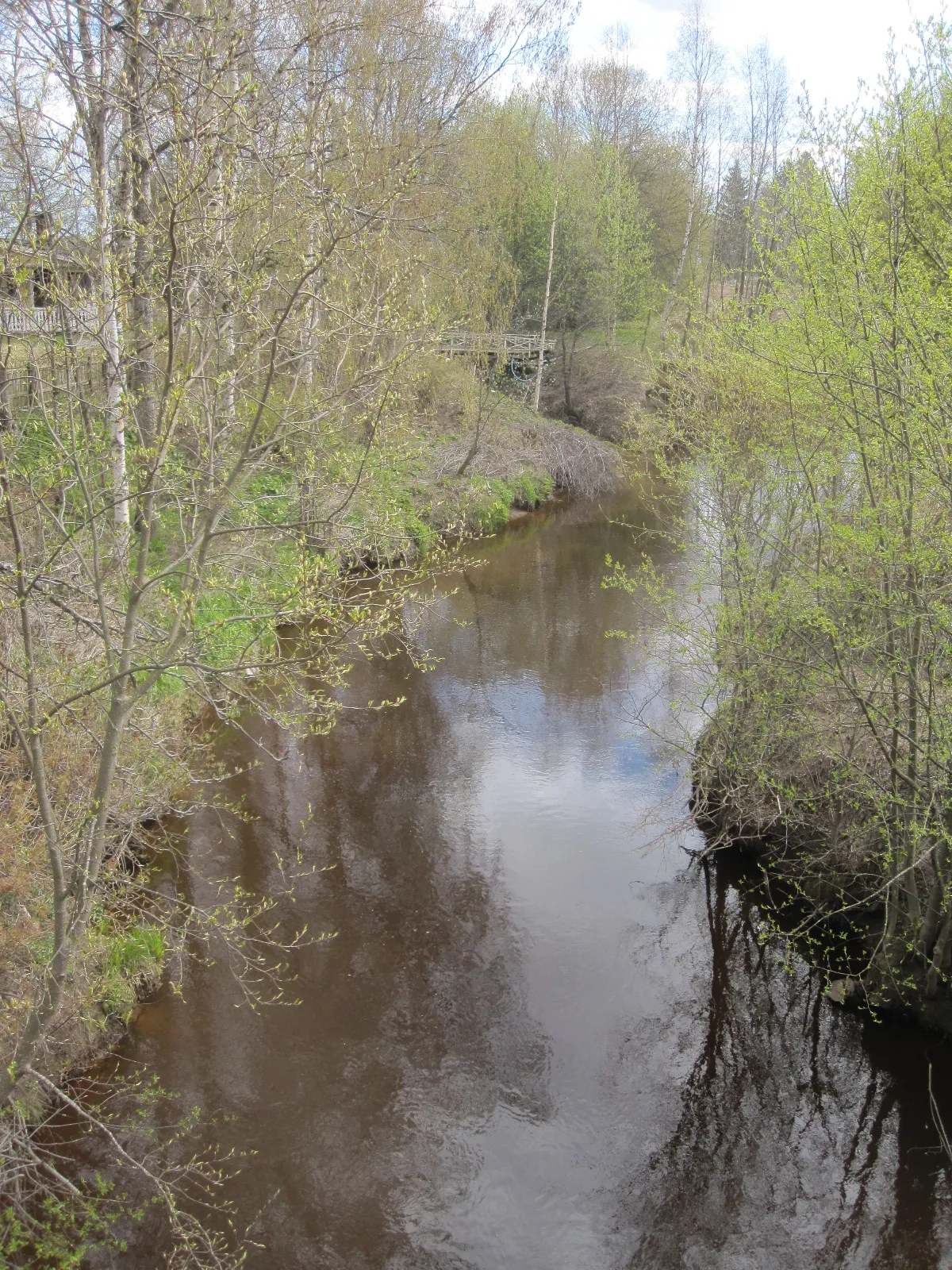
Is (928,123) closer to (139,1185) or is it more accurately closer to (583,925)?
(583,925)

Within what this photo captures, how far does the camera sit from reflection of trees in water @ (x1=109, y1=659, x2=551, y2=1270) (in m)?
6.26

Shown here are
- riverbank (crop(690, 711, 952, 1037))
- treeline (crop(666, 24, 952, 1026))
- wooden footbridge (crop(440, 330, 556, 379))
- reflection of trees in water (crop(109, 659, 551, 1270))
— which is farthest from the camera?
wooden footbridge (crop(440, 330, 556, 379))

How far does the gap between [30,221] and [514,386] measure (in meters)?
27.2

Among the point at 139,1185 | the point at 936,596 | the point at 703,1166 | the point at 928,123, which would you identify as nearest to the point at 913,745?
the point at 936,596

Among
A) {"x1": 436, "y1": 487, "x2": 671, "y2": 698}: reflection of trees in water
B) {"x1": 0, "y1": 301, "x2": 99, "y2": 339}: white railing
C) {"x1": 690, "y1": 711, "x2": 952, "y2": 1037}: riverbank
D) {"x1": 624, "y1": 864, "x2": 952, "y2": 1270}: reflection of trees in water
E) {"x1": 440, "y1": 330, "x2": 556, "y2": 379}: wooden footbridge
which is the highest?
{"x1": 440, "y1": 330, "x2": 556, "y2": 379}: wooden footbridge

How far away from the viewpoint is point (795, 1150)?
6.77 metres

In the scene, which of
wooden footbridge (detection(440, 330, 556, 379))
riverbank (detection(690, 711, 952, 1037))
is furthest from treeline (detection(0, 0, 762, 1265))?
wooden footbridge (detection(440, 330, 556, 379))

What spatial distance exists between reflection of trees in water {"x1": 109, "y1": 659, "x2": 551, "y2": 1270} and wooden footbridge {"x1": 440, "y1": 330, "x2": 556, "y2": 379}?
11078 mm

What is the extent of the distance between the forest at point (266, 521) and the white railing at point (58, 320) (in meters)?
0.05

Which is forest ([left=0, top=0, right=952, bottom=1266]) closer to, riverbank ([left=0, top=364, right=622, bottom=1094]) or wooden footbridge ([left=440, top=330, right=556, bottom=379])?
riverbank ([left=0, top=364, right=622, bottom=1094])

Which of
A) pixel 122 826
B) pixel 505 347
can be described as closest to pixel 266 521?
pixel 122 826

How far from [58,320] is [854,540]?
19.9 ft

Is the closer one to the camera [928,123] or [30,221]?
[30,221]

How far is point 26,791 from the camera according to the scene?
7.03 m
